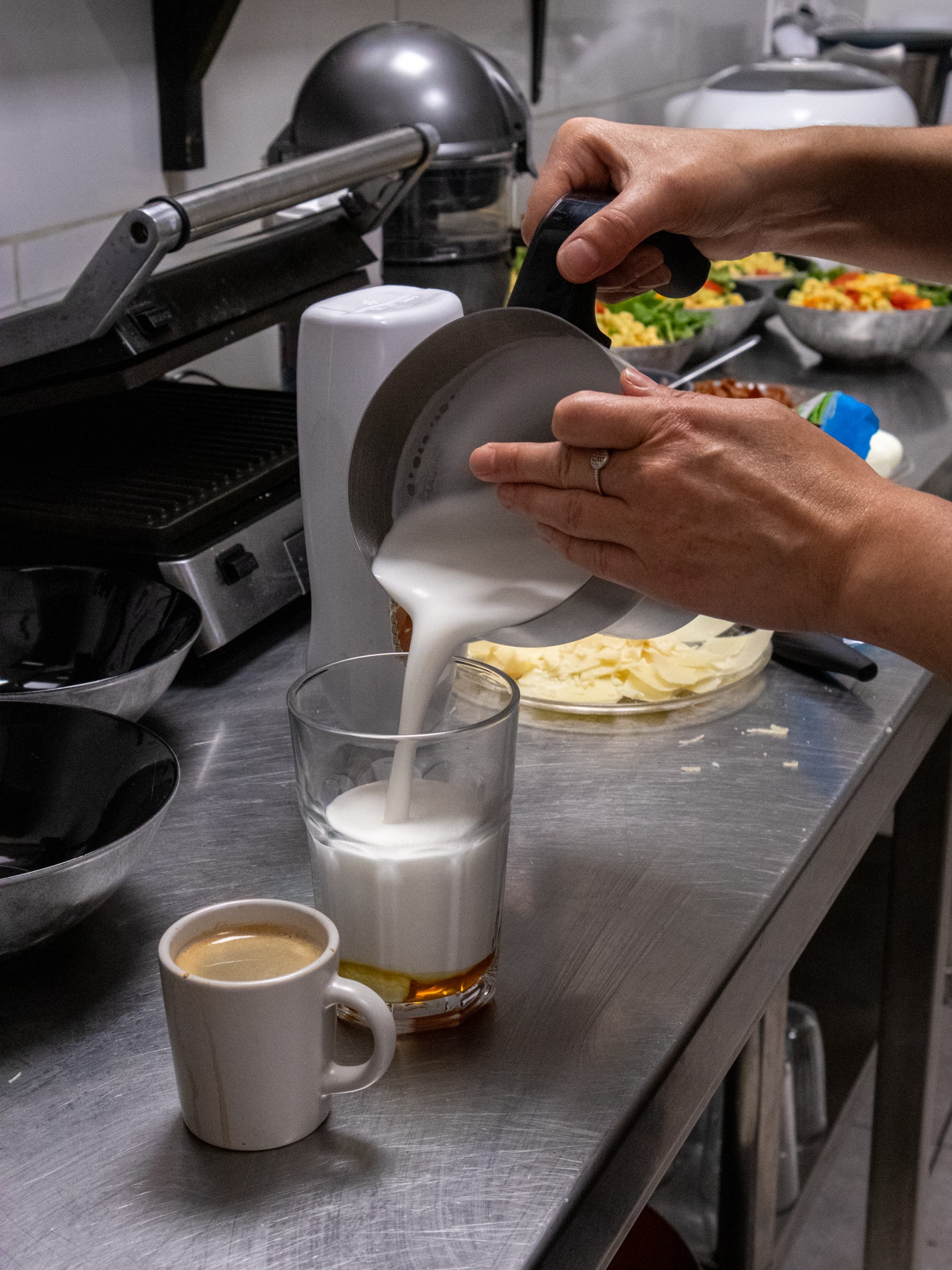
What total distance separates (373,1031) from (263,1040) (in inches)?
1.9

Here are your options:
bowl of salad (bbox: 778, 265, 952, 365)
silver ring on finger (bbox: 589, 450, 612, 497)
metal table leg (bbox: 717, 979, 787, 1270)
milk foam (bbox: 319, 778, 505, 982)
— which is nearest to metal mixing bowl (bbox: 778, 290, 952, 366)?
bowl of salad (bbox: 778, 265, 952, 365)

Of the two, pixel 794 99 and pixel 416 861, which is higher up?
pixel 794 99

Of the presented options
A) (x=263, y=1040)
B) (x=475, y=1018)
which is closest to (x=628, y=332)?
(x=475, y=1018)

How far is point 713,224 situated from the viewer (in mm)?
962

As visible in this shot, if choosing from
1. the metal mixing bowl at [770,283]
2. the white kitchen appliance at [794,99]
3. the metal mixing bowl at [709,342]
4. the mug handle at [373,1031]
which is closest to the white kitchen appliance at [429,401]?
the mug handle at [373,1031]

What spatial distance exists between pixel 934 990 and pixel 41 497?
101 cm

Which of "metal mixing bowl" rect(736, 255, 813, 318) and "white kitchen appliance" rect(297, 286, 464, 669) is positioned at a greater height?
"white kitchen appliance" rect(297, 286, 464, 669)

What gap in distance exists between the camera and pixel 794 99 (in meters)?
2.06

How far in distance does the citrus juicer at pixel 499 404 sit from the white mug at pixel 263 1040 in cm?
24

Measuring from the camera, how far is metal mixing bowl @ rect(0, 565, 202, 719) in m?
0.92

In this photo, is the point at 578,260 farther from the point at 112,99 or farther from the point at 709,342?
the point at 709,342

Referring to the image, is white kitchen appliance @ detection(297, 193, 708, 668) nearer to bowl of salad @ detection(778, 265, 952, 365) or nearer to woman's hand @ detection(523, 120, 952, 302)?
woman's hand @ detection(523, 120, 952, 302)

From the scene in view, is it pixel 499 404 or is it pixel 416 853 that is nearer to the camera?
pixel 416 853

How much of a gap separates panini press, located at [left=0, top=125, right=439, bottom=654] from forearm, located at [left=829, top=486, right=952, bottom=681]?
0.47 meters
